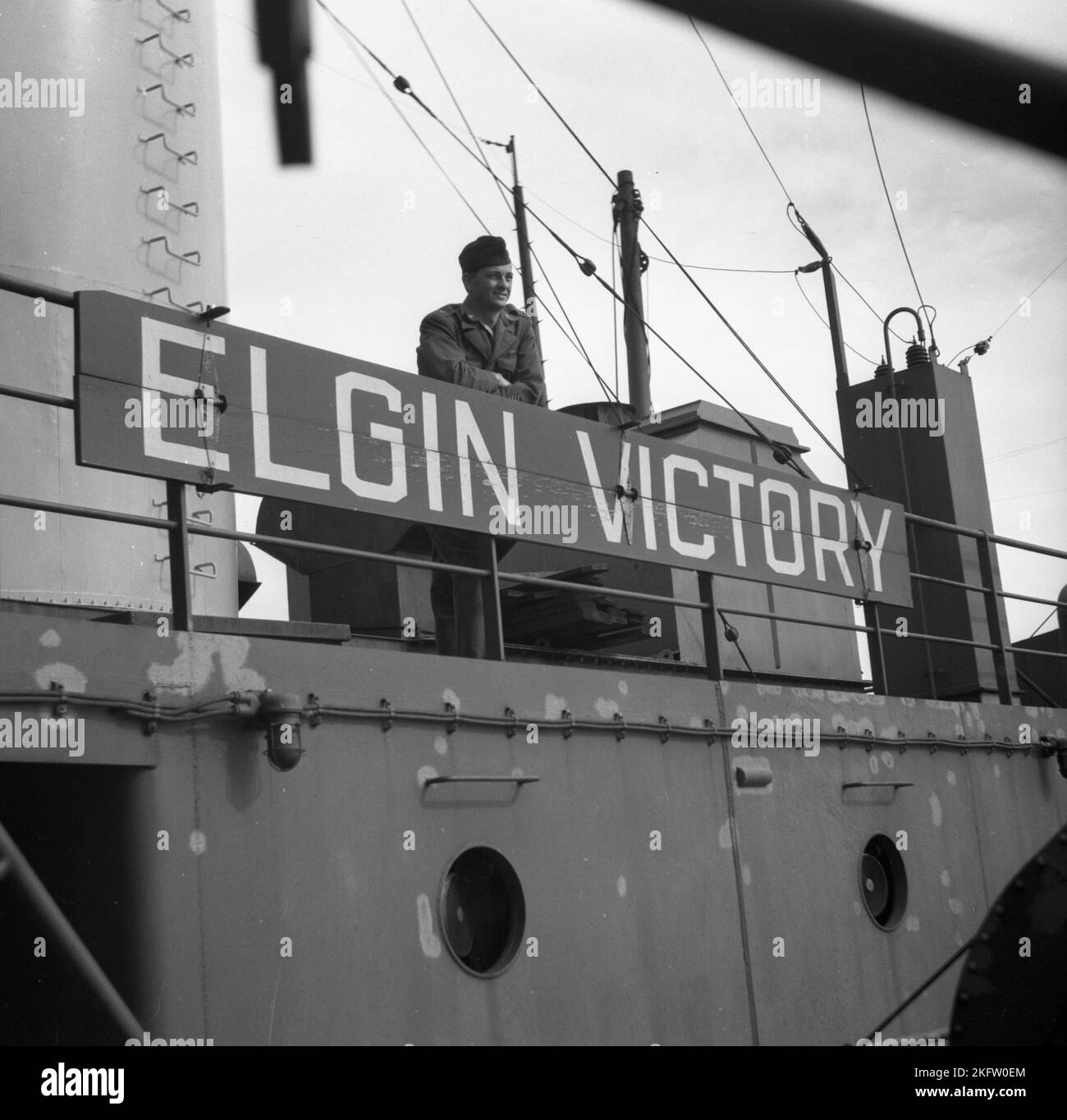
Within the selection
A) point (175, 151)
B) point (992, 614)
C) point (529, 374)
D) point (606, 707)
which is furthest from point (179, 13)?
point (992, 614)

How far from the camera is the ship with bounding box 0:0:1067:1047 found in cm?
446

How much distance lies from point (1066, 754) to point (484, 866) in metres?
4.97

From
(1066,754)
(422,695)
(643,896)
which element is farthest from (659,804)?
(1066,754)

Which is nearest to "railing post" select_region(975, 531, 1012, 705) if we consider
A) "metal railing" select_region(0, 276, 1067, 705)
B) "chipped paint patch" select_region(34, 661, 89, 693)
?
"metal railing" select_region(0, 276, 1067, 705)

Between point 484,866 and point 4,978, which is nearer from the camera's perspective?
point 4,978

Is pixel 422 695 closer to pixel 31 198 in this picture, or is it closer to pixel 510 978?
pixel 510 978

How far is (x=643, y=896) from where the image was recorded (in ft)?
19.9

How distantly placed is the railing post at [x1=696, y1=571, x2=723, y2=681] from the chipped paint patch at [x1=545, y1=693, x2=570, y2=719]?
1.20 metres

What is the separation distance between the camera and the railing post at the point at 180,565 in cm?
475

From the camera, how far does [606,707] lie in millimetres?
6246

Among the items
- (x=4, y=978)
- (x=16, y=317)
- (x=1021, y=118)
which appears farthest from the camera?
(x=16, y=317)

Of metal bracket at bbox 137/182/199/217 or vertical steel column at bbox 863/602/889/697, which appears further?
vertical steel column at bbox 863/602/889/697

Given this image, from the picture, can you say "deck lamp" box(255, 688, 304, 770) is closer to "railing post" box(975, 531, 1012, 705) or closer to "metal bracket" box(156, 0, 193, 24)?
"metal bracket" box(156, 0, 193, 24)

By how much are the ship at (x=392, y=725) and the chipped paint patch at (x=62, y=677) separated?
0.04ft
